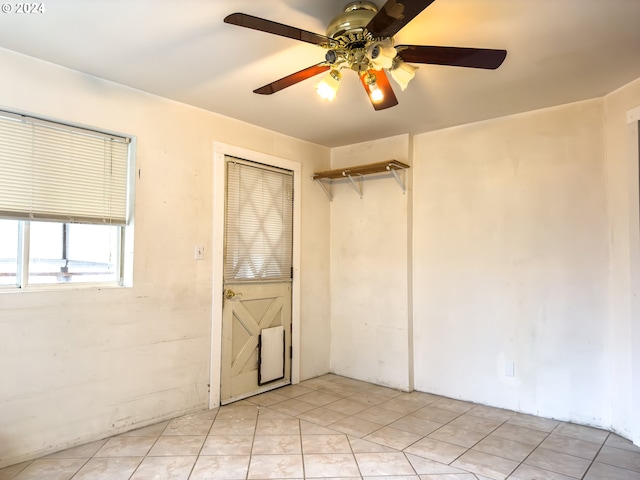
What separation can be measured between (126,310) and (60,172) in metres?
1.02

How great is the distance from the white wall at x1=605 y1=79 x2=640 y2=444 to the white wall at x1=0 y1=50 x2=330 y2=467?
9.33 ft

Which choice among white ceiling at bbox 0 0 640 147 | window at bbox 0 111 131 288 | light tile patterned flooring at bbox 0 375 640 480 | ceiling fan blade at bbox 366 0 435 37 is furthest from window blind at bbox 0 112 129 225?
ceiling fan blade at bbox 366 0 435 37

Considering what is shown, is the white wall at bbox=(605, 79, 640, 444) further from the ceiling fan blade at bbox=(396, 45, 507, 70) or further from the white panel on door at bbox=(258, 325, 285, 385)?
the white panel on door at bbox=(258, 325, 285, 385)

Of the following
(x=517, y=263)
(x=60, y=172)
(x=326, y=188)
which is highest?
(x=326, y=188)

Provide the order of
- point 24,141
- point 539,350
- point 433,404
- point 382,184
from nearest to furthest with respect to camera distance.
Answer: point 24,141
point 539,350
point 433,404
point 382,184

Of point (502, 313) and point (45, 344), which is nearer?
point (45, 344)

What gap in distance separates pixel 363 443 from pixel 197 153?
8.29 ft

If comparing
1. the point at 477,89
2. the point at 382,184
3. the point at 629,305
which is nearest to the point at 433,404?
the point at 629,305

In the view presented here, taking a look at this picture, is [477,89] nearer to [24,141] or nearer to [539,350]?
[539,350]

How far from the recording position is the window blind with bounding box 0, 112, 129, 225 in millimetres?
2453

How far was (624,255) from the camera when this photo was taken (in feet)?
9.43

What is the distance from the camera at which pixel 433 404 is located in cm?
353

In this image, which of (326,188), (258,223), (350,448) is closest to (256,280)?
(258,223)

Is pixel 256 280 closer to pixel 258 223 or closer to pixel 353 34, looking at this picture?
pixel 258 223
